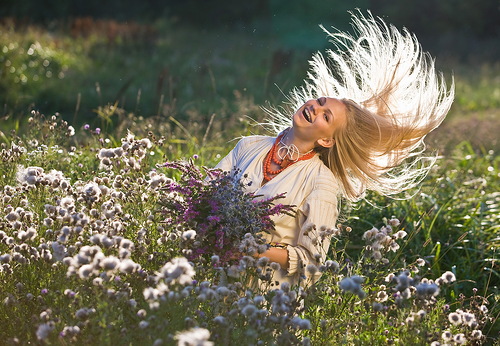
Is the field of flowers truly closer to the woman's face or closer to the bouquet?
the bouquet

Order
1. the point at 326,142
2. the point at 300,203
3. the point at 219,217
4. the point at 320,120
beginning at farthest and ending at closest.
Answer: the point at 326,142 < the point at 320,120 < the point at 300,203 < the point at 219,217

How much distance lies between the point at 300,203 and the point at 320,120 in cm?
53

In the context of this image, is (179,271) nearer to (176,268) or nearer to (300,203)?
(176,268)

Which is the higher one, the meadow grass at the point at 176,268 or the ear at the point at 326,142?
the ear at the point at 326,142

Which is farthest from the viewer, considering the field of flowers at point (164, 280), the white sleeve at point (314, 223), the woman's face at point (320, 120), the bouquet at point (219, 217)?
the woman's face at point (320, 120)

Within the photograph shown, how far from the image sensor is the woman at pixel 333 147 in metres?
4.10

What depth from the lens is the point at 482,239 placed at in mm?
5926

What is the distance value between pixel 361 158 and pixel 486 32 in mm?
23770

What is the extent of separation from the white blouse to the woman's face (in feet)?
0.49

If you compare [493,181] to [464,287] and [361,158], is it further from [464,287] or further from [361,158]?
[361,158]

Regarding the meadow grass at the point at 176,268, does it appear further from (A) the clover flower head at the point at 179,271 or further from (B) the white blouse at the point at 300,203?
(B) the white blouse at the point at 300,203

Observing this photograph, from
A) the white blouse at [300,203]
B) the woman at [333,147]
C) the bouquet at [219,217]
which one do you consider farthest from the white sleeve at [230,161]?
the bouquet at [219,217]

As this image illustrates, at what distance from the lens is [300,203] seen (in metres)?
4.19

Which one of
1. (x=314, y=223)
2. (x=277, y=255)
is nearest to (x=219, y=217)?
(x=277, y=255)
